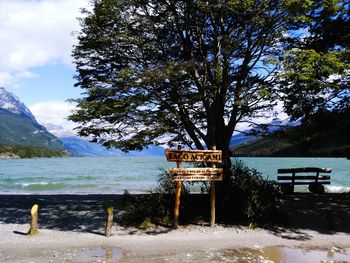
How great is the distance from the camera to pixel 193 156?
14531 millimetres

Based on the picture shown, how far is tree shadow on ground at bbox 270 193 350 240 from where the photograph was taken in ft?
47.4

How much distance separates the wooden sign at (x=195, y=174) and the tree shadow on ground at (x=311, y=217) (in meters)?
3.04

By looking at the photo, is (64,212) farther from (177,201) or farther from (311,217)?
(311,217)

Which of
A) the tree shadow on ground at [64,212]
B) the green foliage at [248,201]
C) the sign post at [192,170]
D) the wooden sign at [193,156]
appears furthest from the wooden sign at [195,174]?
the tree shadow on ground at [64,212]

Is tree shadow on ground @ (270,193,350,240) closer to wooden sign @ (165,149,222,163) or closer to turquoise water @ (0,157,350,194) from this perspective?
turquoise water @ (0,157,350,194)

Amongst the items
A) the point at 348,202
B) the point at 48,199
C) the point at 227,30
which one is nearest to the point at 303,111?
the point at 227,30

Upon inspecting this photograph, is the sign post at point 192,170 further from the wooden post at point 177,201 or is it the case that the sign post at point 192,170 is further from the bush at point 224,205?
the bush at point 224,205

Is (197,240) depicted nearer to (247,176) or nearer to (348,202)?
(247,176)

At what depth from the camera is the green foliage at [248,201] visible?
15.4m

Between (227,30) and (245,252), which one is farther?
(227,30)

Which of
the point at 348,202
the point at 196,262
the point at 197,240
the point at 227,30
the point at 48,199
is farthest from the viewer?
the point at 48,199

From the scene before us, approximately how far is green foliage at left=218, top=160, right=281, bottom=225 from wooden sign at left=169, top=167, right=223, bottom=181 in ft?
5.74

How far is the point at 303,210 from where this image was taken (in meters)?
17.3

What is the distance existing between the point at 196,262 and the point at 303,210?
8276 mm
